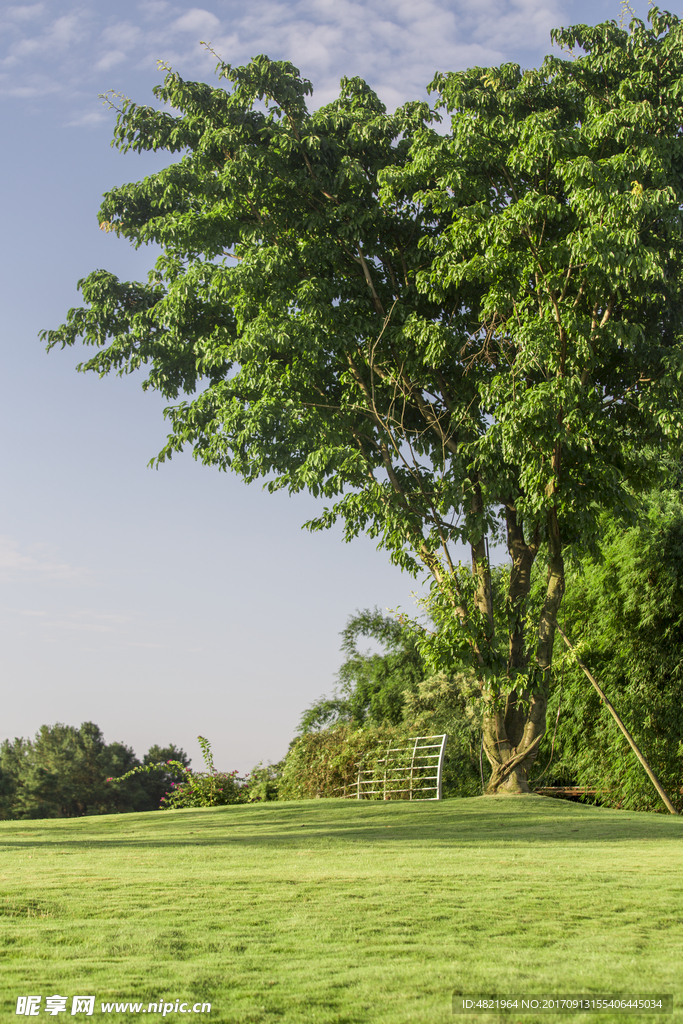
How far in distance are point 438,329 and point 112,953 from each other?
9.65m

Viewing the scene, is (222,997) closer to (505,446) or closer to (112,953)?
(112,953)

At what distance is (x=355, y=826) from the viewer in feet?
30.8

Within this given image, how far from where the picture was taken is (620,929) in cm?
360

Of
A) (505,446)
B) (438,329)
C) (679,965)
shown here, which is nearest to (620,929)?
(679,965)

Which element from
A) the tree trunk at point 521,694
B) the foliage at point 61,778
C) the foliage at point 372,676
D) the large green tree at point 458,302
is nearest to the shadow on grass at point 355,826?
the tree trunk at point 521,694

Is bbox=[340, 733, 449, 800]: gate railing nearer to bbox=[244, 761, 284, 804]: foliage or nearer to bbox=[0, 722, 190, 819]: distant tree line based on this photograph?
bbox=[244, 761, 284, 804]: foliage

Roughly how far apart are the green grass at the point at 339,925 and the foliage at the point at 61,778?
33.4 m

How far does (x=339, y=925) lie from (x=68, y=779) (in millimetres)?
38351

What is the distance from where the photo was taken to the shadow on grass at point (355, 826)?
804cm

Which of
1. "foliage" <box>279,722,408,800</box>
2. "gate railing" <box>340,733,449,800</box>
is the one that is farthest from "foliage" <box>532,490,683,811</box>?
"foliage" <box>279,722,408,800</box>

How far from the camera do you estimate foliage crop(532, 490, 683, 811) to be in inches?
539

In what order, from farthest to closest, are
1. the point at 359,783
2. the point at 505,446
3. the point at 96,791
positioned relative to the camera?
1. the point at 96,791
2. the point at 359,783
3. the point at 505,446

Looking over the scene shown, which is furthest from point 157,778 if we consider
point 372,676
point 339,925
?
point 339,925

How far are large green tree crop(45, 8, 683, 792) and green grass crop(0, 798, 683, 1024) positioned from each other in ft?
16.7
